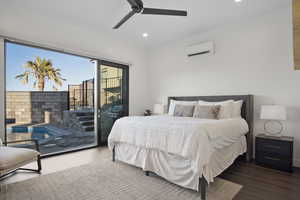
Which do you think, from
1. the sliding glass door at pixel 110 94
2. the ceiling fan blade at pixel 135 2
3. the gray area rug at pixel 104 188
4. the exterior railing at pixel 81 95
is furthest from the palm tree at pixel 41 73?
the ceiling fan blade at pixel 135 2

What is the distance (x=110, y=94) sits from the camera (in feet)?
14.9

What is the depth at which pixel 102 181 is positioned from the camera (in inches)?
90.4

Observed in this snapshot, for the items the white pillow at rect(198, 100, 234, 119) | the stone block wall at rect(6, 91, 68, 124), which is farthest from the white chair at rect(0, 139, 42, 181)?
the white pillow at rect(198, 100, 234, 119)

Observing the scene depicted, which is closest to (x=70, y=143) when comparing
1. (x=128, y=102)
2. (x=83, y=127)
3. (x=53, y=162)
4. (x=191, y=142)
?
(x=83, y=127)

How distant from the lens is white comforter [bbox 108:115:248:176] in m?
1.86

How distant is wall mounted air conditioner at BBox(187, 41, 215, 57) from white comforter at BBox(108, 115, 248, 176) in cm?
192

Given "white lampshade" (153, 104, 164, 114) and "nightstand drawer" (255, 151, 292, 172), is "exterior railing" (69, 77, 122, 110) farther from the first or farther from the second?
"nightstand drawer" (255, 151, 292, 172)

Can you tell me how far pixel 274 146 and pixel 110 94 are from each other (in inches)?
151

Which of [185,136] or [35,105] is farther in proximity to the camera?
[35,105]

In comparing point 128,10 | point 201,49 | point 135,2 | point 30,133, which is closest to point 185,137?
point 135,2

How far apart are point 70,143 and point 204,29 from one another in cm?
484

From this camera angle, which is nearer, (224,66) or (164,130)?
(164,130)

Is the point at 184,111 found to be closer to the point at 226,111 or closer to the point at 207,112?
the point at 207,112

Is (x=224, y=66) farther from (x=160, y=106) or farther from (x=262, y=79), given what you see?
(x=160, y=106)
